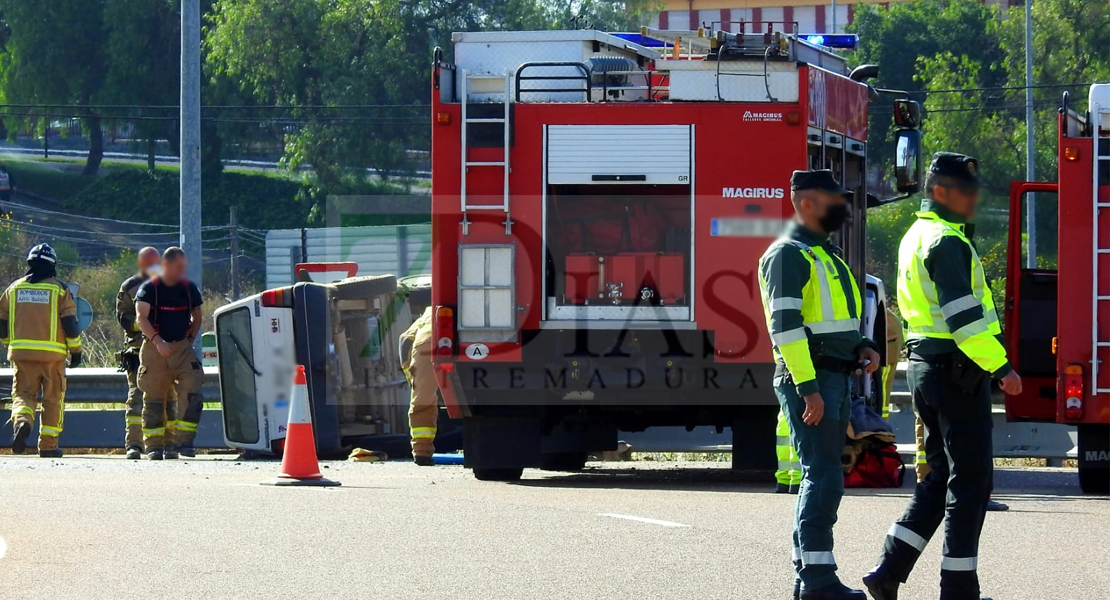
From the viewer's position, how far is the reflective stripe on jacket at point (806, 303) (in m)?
6.39

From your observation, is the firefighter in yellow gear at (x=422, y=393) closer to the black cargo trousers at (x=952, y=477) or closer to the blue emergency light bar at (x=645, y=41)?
the blue emergency light bar at (x=645, y=41)

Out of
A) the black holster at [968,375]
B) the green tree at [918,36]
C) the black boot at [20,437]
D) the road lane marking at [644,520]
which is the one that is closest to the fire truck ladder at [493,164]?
the road lane marking at [644,520]

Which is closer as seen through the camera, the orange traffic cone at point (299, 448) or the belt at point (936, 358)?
the belt at point (936, 358)

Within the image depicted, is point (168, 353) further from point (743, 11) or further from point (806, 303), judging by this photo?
point (743, 11)

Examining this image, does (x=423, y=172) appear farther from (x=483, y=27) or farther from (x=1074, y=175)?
(x=1074, y=175)

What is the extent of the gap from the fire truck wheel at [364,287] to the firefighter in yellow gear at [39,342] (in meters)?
2.64

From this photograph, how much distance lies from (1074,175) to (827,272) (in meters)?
5.19

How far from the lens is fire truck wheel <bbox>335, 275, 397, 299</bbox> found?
1527 centimetres

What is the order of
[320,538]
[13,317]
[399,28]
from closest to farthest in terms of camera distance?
[320,538] → [13,317] → [399,28]

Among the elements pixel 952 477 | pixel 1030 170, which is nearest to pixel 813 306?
pixel 952 477

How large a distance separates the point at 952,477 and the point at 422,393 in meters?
8.11

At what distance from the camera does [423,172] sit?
5212 centimetres

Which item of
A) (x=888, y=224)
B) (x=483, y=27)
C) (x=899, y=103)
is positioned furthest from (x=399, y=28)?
(x=899, y=103)

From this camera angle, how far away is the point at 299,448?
37.9 feet
